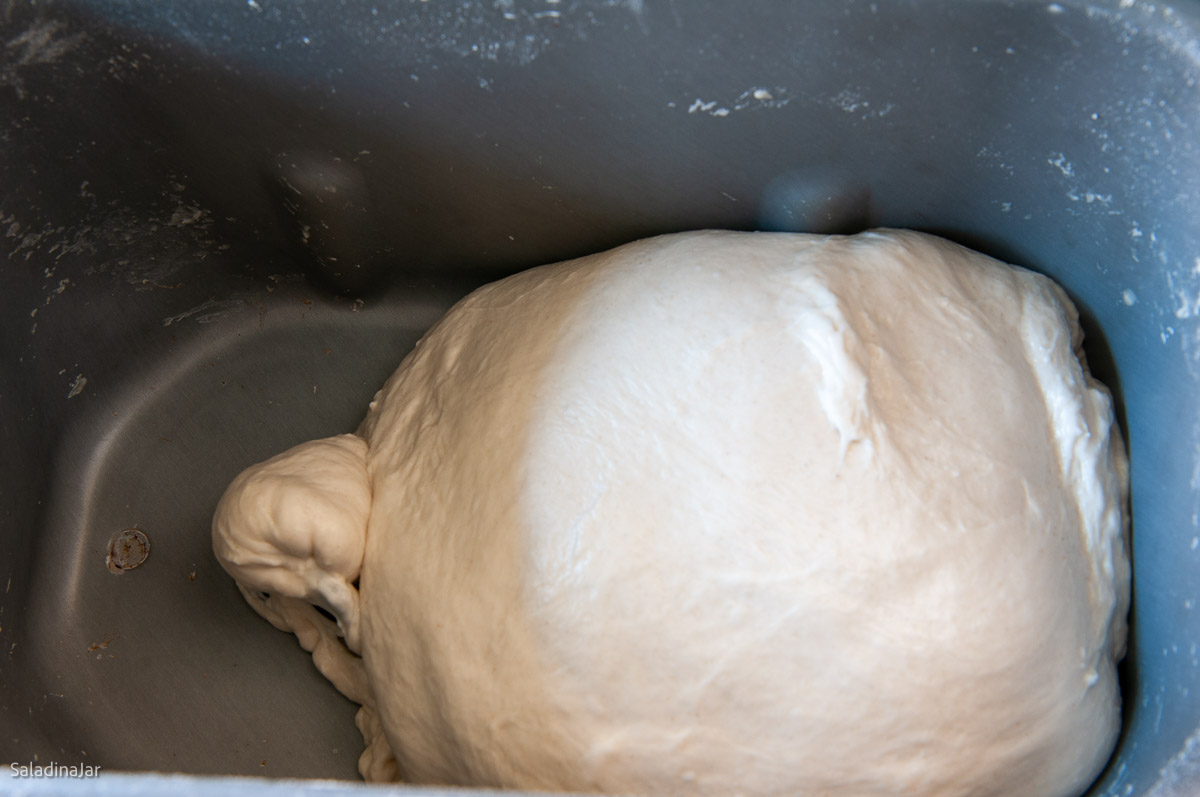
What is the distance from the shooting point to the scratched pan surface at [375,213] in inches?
32.7

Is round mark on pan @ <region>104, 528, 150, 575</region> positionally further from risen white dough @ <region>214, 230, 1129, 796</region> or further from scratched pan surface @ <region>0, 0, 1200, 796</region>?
risen white dough @ <region>214, 230, 1129, 796</region>

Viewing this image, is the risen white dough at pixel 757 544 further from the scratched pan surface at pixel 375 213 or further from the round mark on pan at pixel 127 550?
the round mark on pan at pixel 127 550

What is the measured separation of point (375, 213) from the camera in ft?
3.68

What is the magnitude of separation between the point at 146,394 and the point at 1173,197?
129 centimetres

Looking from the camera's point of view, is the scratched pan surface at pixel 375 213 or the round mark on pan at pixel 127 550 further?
the round mark on pan at pixel 127 550

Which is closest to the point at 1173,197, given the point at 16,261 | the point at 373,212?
the point at 373,212

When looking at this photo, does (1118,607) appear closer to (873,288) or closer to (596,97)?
(873,288)

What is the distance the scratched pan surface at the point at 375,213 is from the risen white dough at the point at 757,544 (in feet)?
0.29

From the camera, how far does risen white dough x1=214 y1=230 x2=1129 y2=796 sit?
0.77m

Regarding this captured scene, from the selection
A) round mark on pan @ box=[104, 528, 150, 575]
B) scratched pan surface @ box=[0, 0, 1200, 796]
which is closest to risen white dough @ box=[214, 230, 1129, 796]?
scratched pan surface @ box=[0, 0, 1200, 796]

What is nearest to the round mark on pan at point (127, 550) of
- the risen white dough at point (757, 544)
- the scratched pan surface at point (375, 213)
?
the scratched pan surface at point (375, 213)

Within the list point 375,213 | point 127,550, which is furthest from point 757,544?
point 127,550

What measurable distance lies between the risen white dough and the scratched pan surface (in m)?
→ 0.09

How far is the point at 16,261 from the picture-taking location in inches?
40.0
